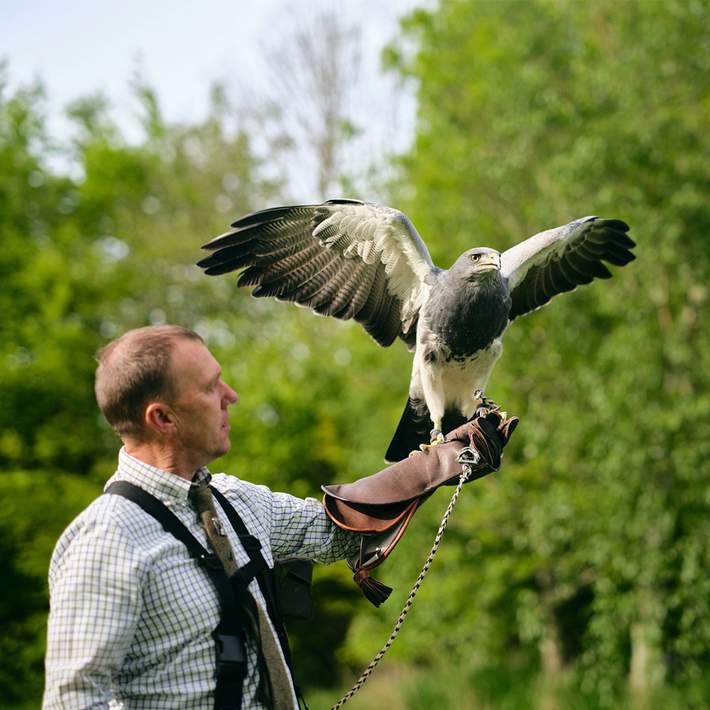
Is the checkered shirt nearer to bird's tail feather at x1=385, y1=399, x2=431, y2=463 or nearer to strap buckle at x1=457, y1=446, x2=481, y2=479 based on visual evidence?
strap buckle at x1=457, y1=446, x2=481, y2=479

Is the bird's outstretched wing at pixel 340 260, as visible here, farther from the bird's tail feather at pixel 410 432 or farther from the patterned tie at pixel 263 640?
the patterned tie at pixel 263 640

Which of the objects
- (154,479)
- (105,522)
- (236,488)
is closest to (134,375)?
(154,479)

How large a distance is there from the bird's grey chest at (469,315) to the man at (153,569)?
1536 millimetres

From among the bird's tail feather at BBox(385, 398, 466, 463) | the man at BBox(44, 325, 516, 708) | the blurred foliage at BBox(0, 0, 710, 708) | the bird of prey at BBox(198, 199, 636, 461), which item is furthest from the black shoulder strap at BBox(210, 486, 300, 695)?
the blurred foliage at BBox(0, 0, 710, 708)

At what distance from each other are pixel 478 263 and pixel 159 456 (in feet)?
5.83

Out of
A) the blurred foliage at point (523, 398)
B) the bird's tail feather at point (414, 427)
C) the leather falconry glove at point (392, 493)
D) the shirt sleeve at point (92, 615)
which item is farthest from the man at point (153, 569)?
the blurred foliage at point (523, 398)

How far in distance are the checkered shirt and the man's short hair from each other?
13 cm

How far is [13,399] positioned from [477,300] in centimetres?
1102

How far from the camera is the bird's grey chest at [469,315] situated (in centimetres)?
392

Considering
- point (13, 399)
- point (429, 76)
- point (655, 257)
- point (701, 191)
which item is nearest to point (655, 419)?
point (655, 257)

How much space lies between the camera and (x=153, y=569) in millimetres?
2301

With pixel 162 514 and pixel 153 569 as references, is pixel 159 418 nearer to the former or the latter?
pixel 162 514

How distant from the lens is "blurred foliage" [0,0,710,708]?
1073 cm

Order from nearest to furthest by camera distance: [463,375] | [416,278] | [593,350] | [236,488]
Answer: [236,488] < [463,375] < [416,278] < [593,350]
